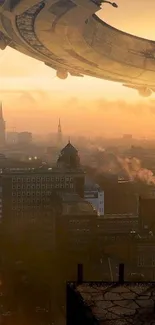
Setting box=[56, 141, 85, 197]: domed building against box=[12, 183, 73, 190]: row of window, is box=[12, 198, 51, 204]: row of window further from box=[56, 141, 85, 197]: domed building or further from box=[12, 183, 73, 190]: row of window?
box=[56, 141, 85, 197]: domed building

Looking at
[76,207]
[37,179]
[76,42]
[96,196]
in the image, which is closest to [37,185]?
[37,179]

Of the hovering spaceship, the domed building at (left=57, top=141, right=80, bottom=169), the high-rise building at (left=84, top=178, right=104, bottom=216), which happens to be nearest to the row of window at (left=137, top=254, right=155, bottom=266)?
the domed building at (left=57, top=141, right=80, bottom=169)

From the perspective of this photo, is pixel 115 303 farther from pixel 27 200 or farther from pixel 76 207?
pixel 27 200

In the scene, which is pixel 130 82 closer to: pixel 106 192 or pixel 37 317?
pixel 37 317

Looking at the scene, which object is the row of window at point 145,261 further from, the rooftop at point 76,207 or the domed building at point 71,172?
the domed building at point 71,172

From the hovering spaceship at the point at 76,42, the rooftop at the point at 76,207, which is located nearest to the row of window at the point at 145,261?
the rooftop at the point at 76,207

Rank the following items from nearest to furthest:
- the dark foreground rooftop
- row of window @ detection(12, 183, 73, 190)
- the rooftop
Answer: the dark foreground rooftop < the rooftop < row of window @ detection(12, 183, 73, 190)
